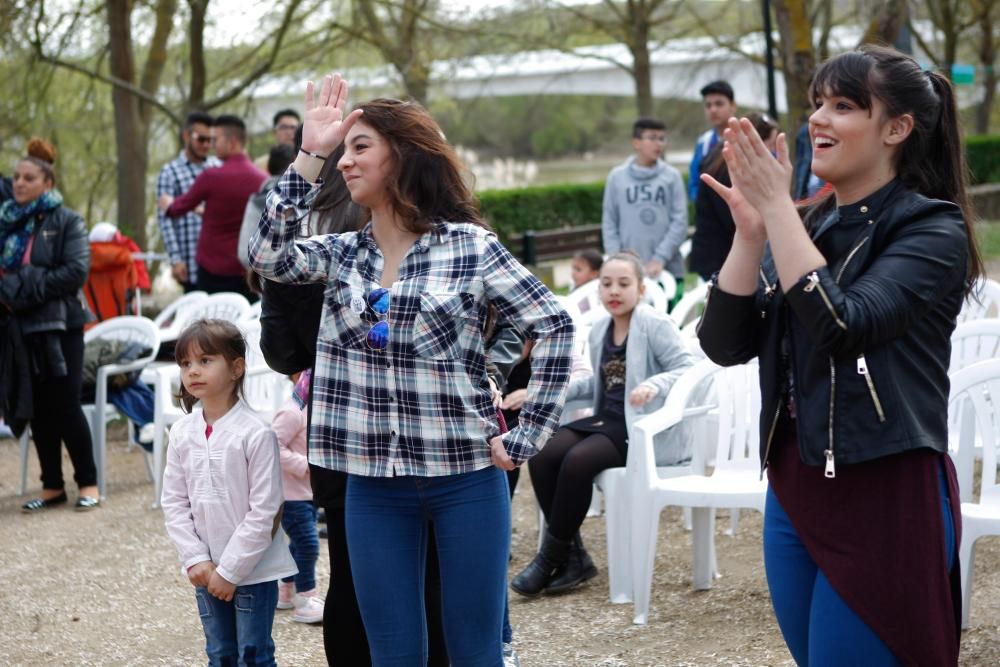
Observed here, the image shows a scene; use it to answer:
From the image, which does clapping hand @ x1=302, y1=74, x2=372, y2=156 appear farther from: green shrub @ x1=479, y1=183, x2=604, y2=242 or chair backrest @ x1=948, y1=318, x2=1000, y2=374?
green shrub @ x1=479, y1=183, x2=604, y2=242

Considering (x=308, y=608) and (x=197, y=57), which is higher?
(x=197, y=57)

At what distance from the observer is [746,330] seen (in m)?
2.48

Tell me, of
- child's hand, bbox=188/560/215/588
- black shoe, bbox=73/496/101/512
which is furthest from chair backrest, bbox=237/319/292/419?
child's hand, bbox=188/560/215/588

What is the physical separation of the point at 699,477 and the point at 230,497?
1965 mm

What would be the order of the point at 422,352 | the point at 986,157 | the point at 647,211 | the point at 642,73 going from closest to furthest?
1. the point at 422,352
2. the point at 647,211
3. the point at 642,73
4. the point at 986,157

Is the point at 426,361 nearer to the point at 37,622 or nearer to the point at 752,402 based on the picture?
the point at 752,402

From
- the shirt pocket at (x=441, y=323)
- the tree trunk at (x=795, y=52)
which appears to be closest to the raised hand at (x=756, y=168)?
the shirt pocket at (x=441, y=323)

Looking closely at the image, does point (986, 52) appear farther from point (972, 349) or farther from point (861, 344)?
point (861, 344)

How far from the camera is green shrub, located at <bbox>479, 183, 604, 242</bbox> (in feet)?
59.5

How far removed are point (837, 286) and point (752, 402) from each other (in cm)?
294

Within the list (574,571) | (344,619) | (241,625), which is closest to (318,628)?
(574,571)

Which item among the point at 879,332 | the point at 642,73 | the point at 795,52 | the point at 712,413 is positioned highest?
the point at 642,73

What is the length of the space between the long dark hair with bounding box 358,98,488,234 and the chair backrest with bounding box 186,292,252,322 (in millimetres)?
4702

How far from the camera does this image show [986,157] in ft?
77.6
